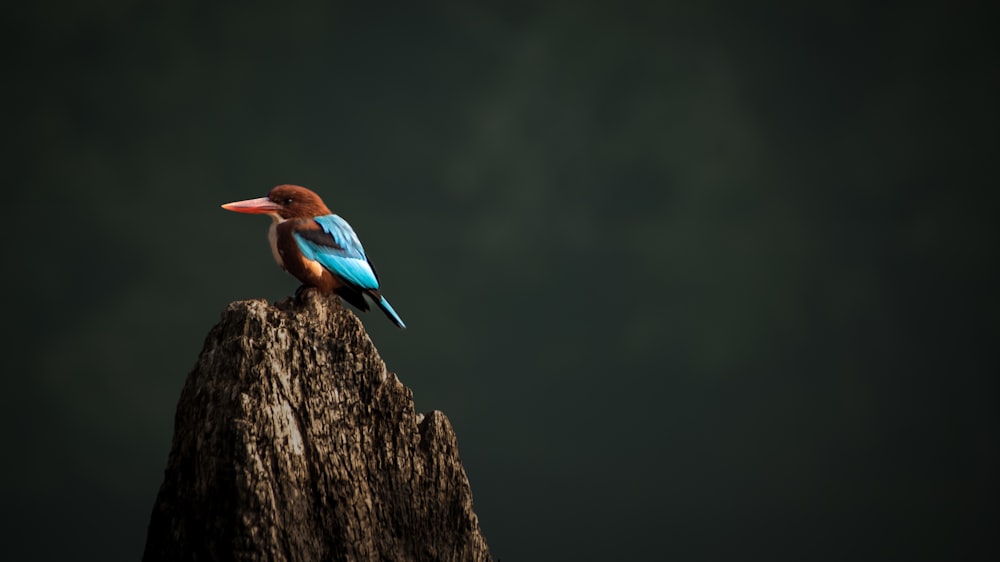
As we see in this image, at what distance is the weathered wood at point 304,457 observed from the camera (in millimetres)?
6227

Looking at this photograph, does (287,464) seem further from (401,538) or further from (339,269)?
(339,269)

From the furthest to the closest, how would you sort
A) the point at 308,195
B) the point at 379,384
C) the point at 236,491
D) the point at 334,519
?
1. the point at 308,195
2. the point at 379,384
3. the point at 334,519
4. the point at 236,491

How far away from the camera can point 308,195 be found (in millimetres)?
7520

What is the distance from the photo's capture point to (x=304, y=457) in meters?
6.54

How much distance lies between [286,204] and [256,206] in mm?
236

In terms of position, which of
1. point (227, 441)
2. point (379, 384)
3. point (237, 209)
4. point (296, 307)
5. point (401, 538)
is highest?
point (237, 209)

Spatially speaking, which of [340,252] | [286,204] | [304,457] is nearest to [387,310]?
[340,252]

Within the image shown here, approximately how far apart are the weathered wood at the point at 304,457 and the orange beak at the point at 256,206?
30.1 inches

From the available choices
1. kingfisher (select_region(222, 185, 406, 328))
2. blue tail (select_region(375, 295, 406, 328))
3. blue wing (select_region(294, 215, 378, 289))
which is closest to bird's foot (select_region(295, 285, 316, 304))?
kingfisher (select_region(222, 185, 406, 328))

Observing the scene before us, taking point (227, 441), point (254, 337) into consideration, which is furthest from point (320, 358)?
point (227, 441)

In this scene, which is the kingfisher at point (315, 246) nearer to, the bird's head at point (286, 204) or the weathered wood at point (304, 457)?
the bird's head at point (286, 204)

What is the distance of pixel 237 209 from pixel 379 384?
1.81 meters

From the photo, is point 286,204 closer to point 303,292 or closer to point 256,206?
point 256,206

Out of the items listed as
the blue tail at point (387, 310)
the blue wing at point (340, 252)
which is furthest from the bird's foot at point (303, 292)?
the blue tail at point (387, 310)
